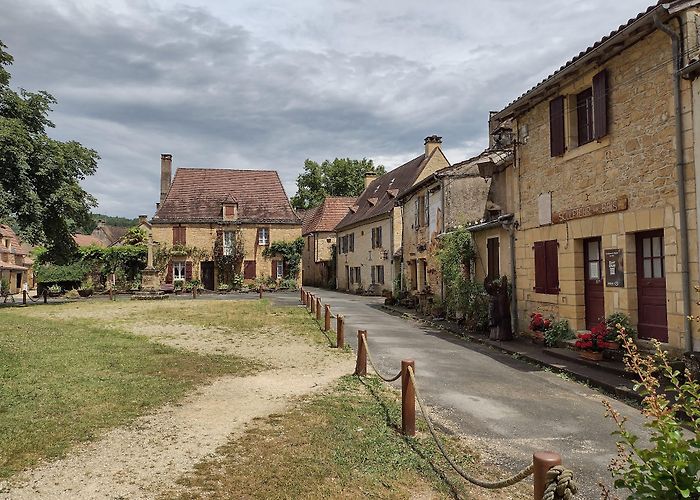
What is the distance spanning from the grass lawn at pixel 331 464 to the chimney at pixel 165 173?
133 ft

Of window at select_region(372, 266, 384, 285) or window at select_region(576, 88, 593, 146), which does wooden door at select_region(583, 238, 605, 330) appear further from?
window at select_region(372, 266, 384, 285)

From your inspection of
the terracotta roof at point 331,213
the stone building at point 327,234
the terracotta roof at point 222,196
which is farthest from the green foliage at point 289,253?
Answer: the terracotta roof at point 331,213

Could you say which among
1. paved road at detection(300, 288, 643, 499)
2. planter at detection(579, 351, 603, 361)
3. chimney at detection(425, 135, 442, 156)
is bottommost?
paved road at detection(300, 288, 643, 499)

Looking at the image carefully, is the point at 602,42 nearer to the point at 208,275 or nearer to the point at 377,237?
the point at 377,237

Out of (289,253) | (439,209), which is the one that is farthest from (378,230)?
(439,209)

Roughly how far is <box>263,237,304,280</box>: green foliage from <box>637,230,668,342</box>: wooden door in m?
31.9

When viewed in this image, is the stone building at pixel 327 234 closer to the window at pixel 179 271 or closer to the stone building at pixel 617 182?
the window at pixel 179 271

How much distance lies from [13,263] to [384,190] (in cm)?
3975

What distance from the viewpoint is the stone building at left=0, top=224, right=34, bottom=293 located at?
46531mm

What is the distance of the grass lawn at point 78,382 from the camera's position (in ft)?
18.6

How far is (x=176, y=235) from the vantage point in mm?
38469

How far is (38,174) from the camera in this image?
2334 cm

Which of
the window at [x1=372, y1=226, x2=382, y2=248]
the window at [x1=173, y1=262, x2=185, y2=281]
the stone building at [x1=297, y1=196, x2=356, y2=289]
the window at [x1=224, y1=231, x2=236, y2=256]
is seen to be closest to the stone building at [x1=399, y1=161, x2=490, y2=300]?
the window at [x1=372, y1=226, x2=382, y2=248]

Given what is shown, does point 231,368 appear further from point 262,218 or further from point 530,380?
point 262,218
